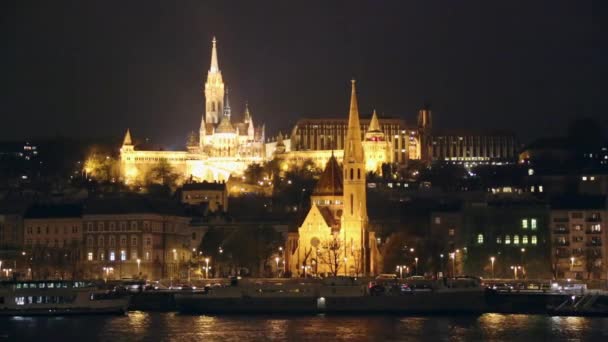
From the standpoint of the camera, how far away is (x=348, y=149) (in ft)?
405

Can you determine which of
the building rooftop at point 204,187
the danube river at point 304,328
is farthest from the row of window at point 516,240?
the building rooftop at point 204,187

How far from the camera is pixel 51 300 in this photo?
91.3 m

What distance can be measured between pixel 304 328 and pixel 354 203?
39320 mm

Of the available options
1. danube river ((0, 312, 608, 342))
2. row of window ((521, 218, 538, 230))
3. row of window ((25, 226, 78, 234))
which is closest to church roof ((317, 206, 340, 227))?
row of window ((521, 218, 538, 230))

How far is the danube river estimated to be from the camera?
253ft

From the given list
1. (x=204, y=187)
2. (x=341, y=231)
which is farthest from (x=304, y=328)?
(x=204, y=187)

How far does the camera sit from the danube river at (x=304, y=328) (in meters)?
77.2

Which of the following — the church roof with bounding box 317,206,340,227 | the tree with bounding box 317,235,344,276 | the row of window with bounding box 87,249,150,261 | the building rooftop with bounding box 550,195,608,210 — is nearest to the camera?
the tree with bounding box 317,235,344,276

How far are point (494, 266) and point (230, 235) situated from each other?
22.5 metres

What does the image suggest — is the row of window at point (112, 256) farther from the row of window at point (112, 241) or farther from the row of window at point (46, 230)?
the row of window at point (46, 230)

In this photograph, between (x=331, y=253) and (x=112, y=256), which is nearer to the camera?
(x=331, y=253)

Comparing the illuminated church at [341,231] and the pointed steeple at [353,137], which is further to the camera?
the pointed steeple at [353,137]

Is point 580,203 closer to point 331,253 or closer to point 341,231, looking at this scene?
point 341,231

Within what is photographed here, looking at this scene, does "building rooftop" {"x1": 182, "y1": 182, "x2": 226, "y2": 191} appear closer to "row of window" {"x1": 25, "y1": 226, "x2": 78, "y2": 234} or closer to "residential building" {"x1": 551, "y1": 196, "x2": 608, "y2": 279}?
"row of window" {"x1": 25, "y1": 226, "x2": 78, "y2": 234}
